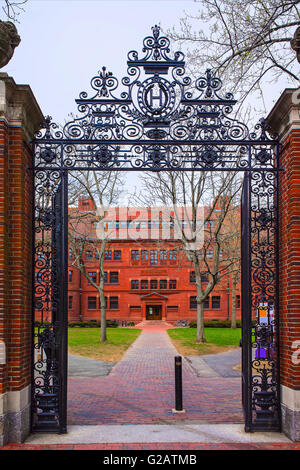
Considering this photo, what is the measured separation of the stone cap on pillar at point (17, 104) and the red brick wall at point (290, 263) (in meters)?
3.77

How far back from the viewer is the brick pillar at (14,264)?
20.8 ft

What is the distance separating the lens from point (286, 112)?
22.4 ft

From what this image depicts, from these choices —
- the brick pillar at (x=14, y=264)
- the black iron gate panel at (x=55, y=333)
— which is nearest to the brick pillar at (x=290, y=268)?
the black iron gate panel at (x=55, y=333)

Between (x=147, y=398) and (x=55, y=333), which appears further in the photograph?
(x=147, y=398)

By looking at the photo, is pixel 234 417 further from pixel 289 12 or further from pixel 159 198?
pixel 159 198

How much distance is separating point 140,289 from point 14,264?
4780cm

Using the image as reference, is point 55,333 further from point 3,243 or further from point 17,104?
point 17,104

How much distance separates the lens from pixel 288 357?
22.0 ft

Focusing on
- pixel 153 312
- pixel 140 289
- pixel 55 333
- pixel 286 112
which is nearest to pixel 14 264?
pixel 55 333

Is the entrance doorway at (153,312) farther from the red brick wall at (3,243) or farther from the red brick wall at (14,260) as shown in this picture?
the red brick wall at (3,243)

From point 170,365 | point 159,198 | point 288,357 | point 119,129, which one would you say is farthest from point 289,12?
point 159,198

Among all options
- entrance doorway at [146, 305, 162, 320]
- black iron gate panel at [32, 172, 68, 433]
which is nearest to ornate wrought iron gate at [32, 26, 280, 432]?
black iron gate panel at [32, 172, 68, 433]

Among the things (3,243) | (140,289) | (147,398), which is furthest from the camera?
(140,289)

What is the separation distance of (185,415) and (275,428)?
1.94 metres
